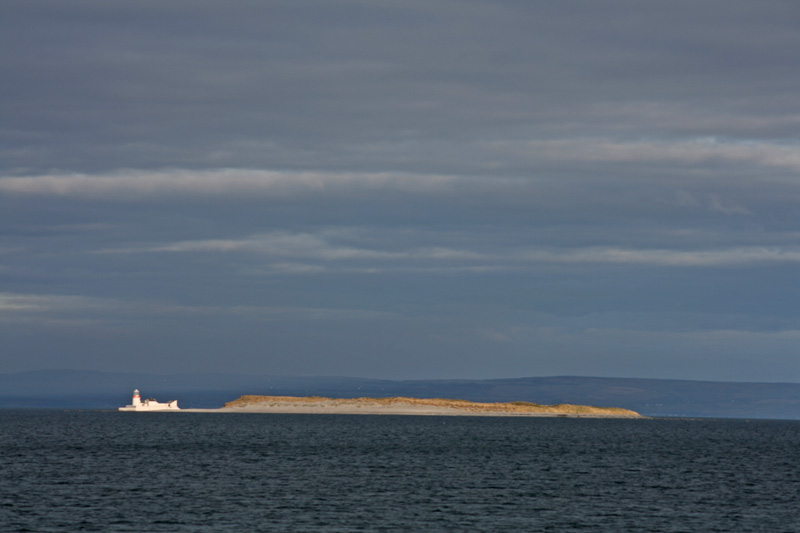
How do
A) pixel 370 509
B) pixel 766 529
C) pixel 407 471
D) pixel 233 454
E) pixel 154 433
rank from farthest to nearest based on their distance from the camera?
pixel 154 433, pixel 233 454, pixel 407 471, pixel 370 509, pixel 766 529

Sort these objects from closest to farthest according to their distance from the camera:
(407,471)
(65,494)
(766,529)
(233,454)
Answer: (766,529), (65,494), (407,471), (233,454)

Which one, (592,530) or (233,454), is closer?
(592,530)

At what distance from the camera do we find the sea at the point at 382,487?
60312 mm

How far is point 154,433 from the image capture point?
160375mm

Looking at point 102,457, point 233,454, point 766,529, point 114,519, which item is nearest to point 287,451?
point 233,454

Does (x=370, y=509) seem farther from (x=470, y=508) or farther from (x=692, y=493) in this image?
(x=692, y=493)

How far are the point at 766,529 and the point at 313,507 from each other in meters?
28.7

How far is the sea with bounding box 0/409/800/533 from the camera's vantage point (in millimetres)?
60312

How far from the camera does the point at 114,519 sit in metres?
58.8

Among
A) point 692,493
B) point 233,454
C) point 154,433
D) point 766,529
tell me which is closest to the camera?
point 766,529

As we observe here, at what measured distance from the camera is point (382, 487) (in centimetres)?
7925

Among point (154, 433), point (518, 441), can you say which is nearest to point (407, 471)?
point (518, 441)

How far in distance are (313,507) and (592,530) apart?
18715mm

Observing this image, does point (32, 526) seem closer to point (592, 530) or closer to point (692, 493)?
point (592, 530)
